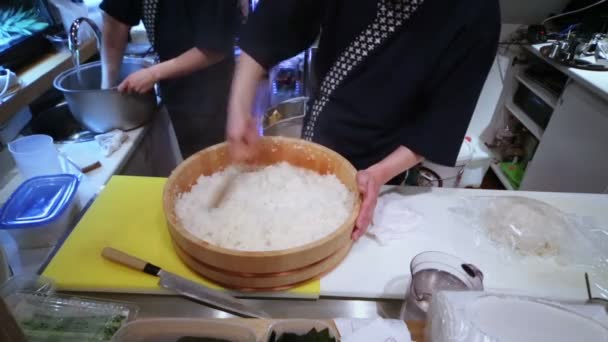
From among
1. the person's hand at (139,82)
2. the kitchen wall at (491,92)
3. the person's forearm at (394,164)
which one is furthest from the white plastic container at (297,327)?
the kitchen wall at (491,92)

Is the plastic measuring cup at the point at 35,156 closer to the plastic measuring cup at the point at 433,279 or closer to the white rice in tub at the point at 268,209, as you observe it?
the white rice in tub at the point at 268,209

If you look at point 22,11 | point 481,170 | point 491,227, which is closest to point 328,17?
point 491,227

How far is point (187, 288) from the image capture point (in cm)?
74

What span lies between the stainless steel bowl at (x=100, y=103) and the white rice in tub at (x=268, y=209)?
24.5 inches

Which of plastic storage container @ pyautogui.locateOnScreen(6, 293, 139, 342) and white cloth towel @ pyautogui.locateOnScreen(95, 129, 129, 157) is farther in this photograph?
white cloth towel @ pyautogui.locateOnScreen(95, 129, 129, 157)

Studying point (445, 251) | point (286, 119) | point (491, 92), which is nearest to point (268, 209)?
point (445, 251)

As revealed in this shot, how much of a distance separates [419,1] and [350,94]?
293 millimetres

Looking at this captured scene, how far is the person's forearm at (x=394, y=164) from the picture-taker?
2.95ft

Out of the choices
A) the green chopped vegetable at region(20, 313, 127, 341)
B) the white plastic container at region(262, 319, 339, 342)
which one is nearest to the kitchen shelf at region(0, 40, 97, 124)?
the green chopped vegetable at region(20, 313, 127, 341)

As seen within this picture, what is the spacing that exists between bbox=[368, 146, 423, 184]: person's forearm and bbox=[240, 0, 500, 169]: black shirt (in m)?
0.02

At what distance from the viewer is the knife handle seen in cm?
77

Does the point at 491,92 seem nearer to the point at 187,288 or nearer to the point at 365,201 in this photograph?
the point at 365,201

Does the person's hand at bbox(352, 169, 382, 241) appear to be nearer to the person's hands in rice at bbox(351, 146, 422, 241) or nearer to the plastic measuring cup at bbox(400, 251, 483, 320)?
the person's hands in rice at bbox(351, 146, 422, 241)

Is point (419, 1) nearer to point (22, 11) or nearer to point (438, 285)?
point (438, 285)
